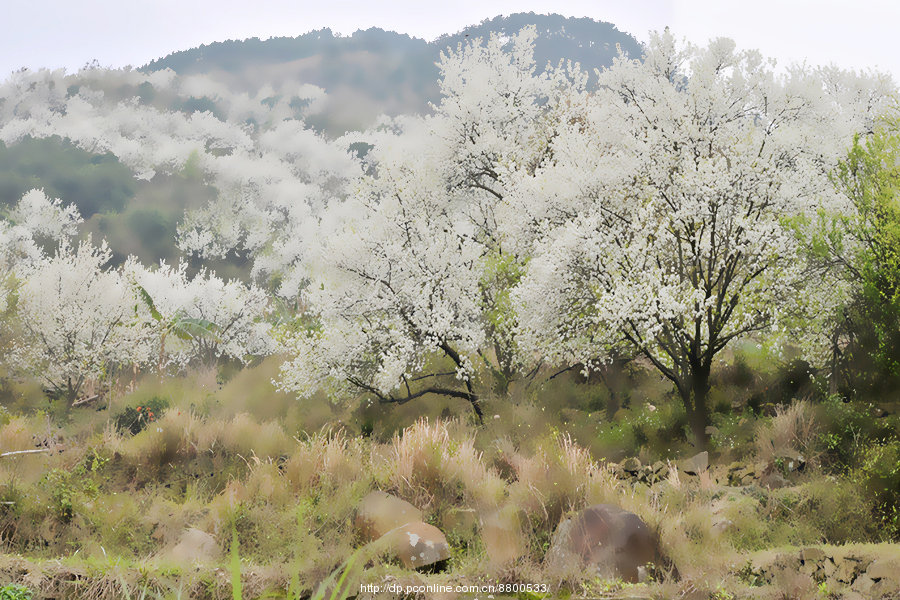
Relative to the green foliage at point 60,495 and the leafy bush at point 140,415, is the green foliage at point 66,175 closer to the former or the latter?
the leafy bush at point 140,415

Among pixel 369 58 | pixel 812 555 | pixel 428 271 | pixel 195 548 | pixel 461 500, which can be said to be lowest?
pixel 195 548

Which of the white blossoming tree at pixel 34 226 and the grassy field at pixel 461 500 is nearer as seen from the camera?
the grassy field at pixel 461 500

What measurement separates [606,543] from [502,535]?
4.05ft

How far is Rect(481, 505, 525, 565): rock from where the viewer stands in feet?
21.3

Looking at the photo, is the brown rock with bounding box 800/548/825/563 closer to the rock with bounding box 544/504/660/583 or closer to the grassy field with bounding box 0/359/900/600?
the grassy field with bounding box 0/359/900/600

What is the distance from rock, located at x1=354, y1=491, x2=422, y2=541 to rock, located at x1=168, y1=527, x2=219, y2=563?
2007mm

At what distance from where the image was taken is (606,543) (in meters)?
6.39

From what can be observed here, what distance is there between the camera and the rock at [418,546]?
6.62m

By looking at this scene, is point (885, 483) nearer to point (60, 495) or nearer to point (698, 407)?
point (698, 407)

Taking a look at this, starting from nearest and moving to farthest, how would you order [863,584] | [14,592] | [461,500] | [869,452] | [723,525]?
1. [14,592]
2. [863,584]
3. [723,525]
4. [461,500]
5. [869,452]

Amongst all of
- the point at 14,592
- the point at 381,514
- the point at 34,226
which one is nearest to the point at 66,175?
the point at 34,226

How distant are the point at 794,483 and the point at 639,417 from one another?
201 inches

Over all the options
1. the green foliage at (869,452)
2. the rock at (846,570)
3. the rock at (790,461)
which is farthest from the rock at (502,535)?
the rock at (790,461)

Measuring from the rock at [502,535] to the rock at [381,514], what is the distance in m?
1.08
